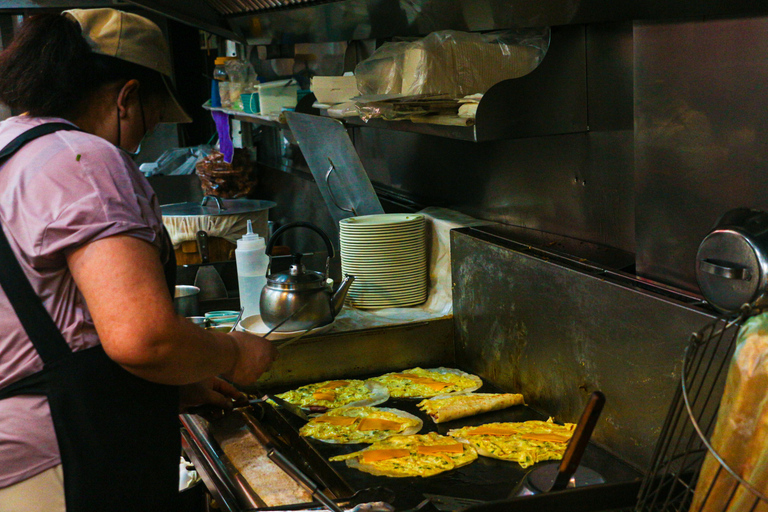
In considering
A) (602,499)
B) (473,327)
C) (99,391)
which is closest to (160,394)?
(99,391)

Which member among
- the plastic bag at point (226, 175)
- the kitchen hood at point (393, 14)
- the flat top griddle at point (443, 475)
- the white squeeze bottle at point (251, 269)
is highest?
the kitchen hood at point (393, 14)

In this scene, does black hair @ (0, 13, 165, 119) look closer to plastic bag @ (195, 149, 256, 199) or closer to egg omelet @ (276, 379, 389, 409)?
egg omelet @ (276, 379, 389, 409)

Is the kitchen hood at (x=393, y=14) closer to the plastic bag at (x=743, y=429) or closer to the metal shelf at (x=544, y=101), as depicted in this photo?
the metal shelf at (x=544, y=101)

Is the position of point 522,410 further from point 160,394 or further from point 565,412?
point 160,394

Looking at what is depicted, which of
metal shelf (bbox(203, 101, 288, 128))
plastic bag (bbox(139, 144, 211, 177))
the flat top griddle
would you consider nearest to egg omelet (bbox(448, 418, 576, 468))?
the flat top griddle

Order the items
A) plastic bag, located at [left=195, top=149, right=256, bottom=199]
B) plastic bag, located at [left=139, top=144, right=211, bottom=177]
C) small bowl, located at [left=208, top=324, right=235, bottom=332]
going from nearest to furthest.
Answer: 1. small bowl, located at [left=208, top=324, right=235, bottom=332]
2. plastic bag, located at [left=195, top=149, right=256, bottom=199]
3. plastic bag, located at [left=139, top=144, right=211, bottom=177]

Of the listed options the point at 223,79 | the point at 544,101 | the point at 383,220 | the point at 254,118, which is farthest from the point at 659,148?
the point at 223,79

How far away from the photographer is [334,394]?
2.32 m

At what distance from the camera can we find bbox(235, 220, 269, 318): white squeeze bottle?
2.88 meters

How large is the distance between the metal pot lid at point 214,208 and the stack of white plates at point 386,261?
1508 mm

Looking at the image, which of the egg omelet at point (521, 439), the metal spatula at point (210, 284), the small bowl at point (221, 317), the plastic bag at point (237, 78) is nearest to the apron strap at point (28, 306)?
the egg omelet at point (521, 439)

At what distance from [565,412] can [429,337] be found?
0.67 meters

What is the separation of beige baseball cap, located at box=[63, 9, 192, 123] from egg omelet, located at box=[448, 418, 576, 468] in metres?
1.10

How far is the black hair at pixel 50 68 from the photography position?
139cm
